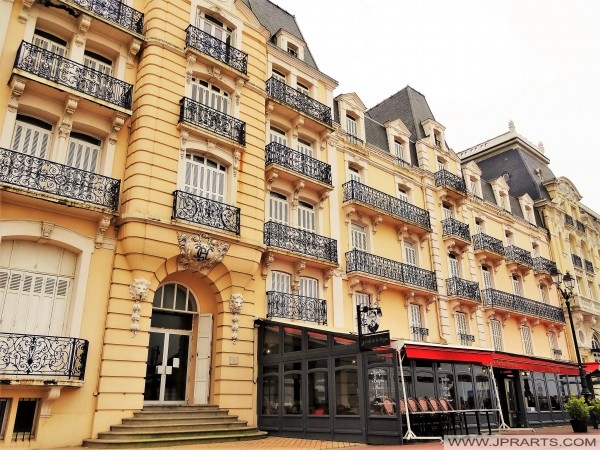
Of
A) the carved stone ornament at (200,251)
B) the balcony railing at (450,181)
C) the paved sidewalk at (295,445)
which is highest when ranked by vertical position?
the balcony railing at (450,181)

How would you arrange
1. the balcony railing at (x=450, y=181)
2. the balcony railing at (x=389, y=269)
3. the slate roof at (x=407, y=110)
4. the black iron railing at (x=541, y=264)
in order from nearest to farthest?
the balcony railing at (x=389, y=269) < the balcony railing at (x=450, y=181) < the slate roof at (x=407, y=110) < the black iron railing at (x=541, y=264)

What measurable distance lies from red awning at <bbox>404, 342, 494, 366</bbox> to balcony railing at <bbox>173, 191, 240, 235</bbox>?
5847mm

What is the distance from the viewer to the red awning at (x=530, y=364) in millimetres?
16031

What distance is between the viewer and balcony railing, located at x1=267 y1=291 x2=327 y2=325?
14.6 metres

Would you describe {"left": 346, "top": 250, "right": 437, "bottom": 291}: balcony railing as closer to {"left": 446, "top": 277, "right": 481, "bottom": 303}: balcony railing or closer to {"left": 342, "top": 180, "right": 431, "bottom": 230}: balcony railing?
{"left": 446, "top": 277, "right": 481, "bottom": 303}: balcony railing

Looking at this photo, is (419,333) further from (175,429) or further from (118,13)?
(118,13)

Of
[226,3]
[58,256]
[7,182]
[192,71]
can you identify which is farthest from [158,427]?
[226,3]

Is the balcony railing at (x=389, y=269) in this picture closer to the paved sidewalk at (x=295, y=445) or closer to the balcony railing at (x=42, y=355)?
the paved sidewalk at (x=295, y=445)

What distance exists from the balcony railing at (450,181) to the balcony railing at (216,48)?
11.4 metres

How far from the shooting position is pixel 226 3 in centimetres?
1634

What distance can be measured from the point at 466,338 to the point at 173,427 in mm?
14692

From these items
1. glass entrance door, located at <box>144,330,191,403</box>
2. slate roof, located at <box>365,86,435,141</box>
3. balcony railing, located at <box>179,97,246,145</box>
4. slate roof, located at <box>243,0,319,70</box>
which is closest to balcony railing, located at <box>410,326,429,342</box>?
glass entrance door, located at <box>144,330,191,403</box>

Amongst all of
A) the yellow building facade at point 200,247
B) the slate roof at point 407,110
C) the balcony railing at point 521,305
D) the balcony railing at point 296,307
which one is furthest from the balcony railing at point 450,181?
the balcony railing at point 296,307

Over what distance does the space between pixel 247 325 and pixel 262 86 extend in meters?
8.34
